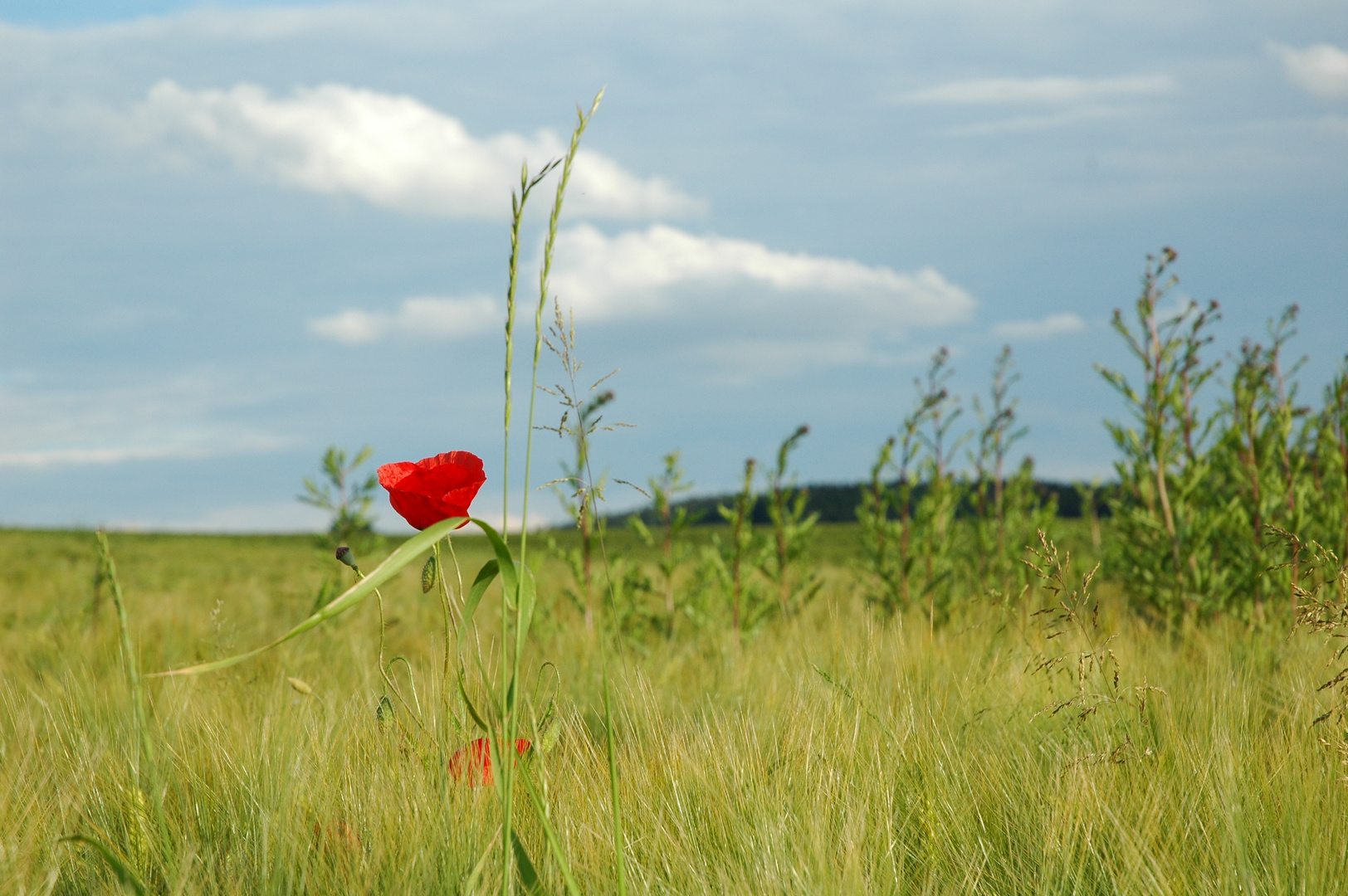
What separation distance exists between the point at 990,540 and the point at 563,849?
19.5 ft

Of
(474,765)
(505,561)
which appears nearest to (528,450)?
(505,561)

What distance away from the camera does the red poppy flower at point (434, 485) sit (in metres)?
1.71

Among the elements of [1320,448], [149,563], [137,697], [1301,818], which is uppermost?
[1320,448]

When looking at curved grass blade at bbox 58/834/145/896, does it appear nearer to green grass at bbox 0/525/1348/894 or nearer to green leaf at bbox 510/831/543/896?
green grass at bbox 0/525/1348/894

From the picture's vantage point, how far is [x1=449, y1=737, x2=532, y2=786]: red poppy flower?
200cm

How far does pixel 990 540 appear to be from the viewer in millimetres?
7238

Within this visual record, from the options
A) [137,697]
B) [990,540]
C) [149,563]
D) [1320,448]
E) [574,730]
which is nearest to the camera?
[137,697]

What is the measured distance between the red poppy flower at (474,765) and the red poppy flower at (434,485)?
54cm

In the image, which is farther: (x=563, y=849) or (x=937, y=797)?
(x=937, y=797)

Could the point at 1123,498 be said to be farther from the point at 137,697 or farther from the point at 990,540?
the point at 137,697

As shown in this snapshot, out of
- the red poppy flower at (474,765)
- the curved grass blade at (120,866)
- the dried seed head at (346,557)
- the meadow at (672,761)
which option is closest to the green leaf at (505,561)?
the meadow at (672,761)

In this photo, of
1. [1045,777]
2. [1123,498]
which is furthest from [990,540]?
[1045,777]

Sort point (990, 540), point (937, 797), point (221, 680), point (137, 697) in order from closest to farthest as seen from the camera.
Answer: point (137, 697) < point (937, 797) < point (221, 680) < point (990, 540)

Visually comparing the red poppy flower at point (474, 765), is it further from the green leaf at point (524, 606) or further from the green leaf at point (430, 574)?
the green leaf at point (524, 606)
